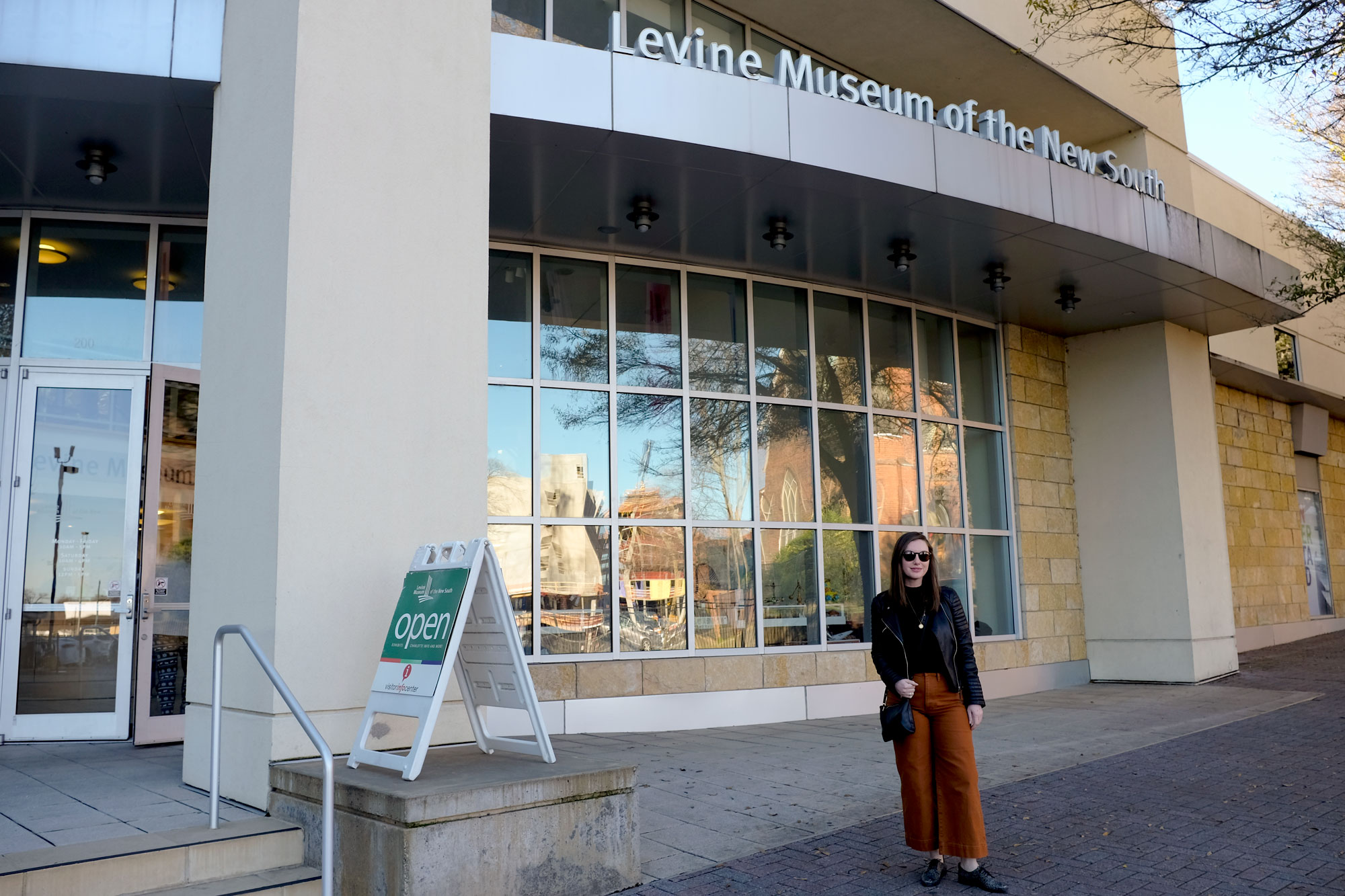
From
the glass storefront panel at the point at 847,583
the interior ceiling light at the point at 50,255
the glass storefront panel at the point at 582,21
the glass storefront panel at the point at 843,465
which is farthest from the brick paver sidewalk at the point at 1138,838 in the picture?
the glass storefront panel at the point at 582,21

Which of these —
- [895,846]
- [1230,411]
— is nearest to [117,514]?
[895,846]

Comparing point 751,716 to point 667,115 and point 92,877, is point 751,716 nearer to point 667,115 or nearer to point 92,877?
point 667,115

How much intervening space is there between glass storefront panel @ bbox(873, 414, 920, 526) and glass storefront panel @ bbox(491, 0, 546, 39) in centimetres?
A: 538

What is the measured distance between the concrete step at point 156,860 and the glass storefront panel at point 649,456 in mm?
5292

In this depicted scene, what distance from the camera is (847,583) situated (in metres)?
10.9

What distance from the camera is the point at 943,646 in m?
4.88

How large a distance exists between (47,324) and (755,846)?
6.95m

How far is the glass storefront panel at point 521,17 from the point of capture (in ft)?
31.1

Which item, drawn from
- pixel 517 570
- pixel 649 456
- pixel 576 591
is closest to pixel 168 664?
pixel 517 570

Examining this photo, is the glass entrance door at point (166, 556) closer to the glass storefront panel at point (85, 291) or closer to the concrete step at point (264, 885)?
the glass storefront panel at point (85, 291)

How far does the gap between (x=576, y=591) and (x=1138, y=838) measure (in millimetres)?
5228

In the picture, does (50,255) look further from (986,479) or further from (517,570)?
(986,479)

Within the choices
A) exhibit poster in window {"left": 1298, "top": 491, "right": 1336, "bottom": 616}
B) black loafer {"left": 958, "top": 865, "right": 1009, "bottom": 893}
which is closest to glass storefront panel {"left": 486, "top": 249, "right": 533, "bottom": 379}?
black loafer {"left": 958, "top": 865, "right": 1009, "bottom": 893}

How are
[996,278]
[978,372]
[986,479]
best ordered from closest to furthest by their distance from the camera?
1. [996,278]
2. [986,479]
3. [978,372]
